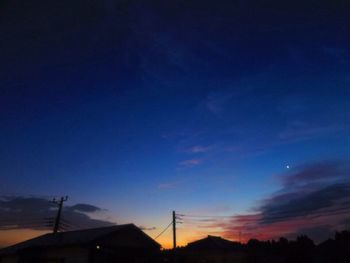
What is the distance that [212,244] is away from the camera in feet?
124

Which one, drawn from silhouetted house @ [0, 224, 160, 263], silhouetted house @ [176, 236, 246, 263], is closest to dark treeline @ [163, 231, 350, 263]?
silhouetted house @ [176, 236, 246, 263]

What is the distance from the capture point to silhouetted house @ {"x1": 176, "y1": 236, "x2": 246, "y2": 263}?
3675 cm

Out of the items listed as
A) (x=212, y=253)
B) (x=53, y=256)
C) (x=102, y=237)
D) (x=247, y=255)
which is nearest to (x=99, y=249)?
(x=102, y=237)

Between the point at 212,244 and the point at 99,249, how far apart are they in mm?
13297

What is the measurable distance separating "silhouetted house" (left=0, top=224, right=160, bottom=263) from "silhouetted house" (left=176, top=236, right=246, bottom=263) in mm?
4254

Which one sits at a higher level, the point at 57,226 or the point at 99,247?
the point at 57,226

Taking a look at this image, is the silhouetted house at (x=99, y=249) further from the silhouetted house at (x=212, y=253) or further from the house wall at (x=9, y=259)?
the silhouetted house at (x=212, y=253)

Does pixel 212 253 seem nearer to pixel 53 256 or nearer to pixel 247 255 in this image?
pixel 247 255

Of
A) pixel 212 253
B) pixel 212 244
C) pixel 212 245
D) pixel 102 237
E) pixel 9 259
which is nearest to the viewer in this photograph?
pixel 102 237

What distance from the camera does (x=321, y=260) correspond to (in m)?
41.0

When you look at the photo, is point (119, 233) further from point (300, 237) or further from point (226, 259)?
point (300, 237)

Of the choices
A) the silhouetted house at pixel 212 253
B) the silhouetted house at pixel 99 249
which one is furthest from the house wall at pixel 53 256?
the silhouetted house at pixel 212 253

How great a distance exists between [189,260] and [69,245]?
13.8 metres

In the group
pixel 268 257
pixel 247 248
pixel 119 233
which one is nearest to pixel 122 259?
pixel 119 233
